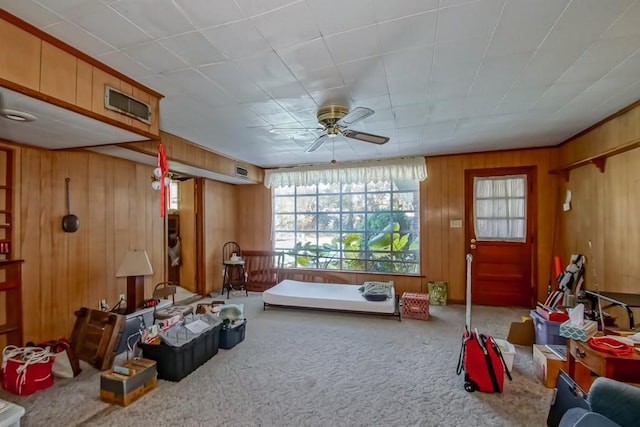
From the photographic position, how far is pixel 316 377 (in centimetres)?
259

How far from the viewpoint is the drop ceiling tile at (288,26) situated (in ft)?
5.14

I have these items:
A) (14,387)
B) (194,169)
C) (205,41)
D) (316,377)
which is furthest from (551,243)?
(14,387)

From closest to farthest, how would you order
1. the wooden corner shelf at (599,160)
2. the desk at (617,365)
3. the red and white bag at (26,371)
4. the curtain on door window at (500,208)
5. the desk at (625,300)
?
1. the desk at (617,365)
2. the red and white bag at (26,371)
3. the desk at (625,300)
4. the wooden corner shelf at (599,160)
5. the curtain on door window at (500,208)

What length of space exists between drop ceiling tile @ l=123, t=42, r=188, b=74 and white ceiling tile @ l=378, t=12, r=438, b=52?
4.51 ft

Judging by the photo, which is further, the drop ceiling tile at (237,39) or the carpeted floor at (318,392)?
the carpeted floor at (318,392)

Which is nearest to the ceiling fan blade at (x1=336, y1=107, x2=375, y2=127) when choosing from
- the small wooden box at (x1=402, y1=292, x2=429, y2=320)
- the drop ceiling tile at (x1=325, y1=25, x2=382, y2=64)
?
the drop ceiling tile at (x1=325, y1=25, x2=382, y2=64)

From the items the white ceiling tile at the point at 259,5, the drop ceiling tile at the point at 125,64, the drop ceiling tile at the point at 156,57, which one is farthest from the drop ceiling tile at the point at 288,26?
the drop ceiling tile at the point at 125,64

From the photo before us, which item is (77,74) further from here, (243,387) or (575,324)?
(575,324)

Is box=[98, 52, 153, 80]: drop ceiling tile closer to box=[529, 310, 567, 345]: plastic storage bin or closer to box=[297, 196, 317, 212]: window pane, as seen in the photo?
box=[297, 196, 317, 212]: window pane

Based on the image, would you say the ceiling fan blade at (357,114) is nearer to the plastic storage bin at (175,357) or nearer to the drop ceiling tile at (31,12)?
the drop ceiling tile at (31,12)

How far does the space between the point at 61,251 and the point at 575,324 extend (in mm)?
4801

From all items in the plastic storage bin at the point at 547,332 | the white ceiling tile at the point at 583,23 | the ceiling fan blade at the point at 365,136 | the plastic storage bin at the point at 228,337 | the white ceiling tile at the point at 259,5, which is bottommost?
the plastic storage bin at the point at 228,337

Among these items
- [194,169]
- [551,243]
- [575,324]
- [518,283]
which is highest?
[194,169]

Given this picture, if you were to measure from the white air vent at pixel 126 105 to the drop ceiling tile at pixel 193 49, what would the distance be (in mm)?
617
